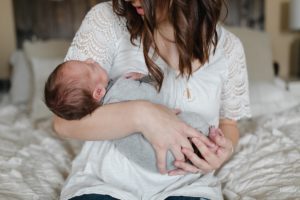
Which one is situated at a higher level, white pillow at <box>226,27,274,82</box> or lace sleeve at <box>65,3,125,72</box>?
lace sleeve at <box>65,3,125,72</box>

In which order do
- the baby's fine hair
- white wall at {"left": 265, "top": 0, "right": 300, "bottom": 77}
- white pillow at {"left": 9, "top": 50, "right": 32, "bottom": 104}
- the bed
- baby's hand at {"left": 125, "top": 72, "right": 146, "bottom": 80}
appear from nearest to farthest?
1. the baby's fine hair
2. baby's hand at {"left": 125, "top": 72, "right": 146, "bottom": 80}
3. the bed
4. white pillow at {"left": 9, "top": 50, "right": 32, "bottom": 104}
5. white wall at {"left": 265, "top": 0, "right": 300, "bottom": 77}

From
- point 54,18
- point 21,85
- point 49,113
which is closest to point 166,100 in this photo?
point 49,113

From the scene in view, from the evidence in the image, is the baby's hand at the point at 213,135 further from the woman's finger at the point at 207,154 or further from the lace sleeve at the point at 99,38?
the lace sleeve at the point at 99,38

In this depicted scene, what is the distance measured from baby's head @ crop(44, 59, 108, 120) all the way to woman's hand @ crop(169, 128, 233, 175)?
9.8 inches

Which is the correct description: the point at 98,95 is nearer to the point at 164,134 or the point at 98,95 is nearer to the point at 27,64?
the point at 164,134

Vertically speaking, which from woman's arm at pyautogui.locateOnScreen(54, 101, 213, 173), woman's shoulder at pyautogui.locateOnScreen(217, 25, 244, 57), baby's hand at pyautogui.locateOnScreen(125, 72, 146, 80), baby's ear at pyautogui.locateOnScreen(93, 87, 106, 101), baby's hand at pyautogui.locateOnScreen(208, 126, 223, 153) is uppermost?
woman's shoulder at pyautogui.locateOnScreen(217, 25, 244, 57)

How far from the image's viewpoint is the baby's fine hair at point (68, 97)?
90 centimetres

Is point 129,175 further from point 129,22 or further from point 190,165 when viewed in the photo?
point 129,22

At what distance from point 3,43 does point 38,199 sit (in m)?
2.12

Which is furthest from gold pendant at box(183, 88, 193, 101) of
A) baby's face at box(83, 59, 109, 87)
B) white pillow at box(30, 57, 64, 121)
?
white pillow at box(30, 57, 64, 121)

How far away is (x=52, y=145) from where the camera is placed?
1588 mm

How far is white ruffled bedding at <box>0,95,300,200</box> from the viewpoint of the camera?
43.4 inches

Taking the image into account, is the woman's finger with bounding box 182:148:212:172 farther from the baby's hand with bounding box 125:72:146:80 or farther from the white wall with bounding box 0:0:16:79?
the white wall with bounding box 0:0:16:79

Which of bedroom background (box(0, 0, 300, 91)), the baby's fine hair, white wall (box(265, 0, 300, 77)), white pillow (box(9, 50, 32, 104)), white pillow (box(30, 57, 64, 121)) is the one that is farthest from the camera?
white wall (box(265, 0, 300, 77))
